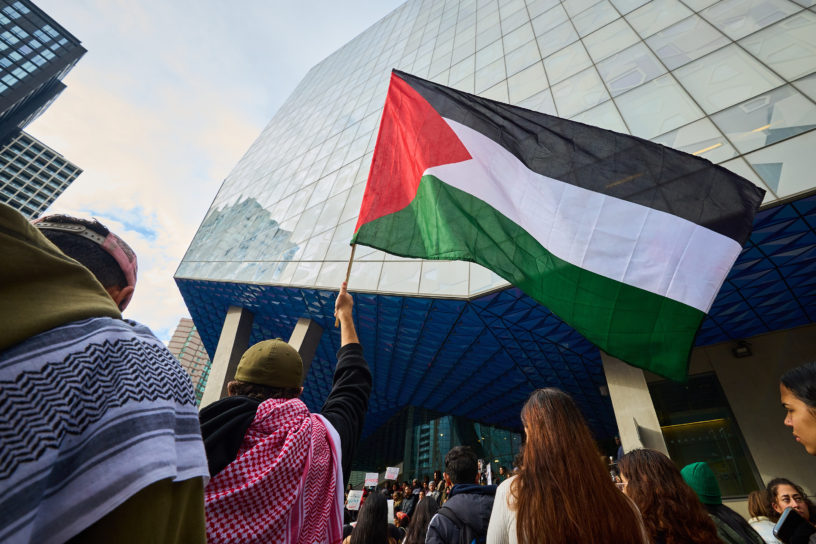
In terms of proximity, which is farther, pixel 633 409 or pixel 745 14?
pixel 633 409

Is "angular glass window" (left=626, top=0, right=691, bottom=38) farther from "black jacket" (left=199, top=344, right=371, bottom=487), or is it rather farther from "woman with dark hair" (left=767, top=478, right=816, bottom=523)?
"black jacket" (left=199, top=344, right=371, bottom=487)

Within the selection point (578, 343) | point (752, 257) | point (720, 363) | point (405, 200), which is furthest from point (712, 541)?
point (720, 363)

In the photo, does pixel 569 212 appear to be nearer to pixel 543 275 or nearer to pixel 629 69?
pixel 543 275

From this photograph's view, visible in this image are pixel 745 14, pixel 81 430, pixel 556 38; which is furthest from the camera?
pixel 556 38

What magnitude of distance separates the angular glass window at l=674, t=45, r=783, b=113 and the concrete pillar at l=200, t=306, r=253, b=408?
49.1ft

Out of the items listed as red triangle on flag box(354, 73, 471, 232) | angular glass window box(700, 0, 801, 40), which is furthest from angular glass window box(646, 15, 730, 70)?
red triangle on flag box(354, 73, 471, 232)

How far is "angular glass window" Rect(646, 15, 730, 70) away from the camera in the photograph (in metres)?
8.15

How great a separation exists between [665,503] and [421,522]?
7.78 ft

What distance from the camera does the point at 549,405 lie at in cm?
191

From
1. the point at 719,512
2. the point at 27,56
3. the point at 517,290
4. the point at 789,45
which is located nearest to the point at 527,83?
the point at 789,45

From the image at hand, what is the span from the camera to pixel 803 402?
183 centimetres

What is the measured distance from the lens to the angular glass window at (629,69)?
28.0 ft

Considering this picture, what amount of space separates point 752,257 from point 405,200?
7843 millimetres

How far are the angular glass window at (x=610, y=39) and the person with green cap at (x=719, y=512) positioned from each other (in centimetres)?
1044
